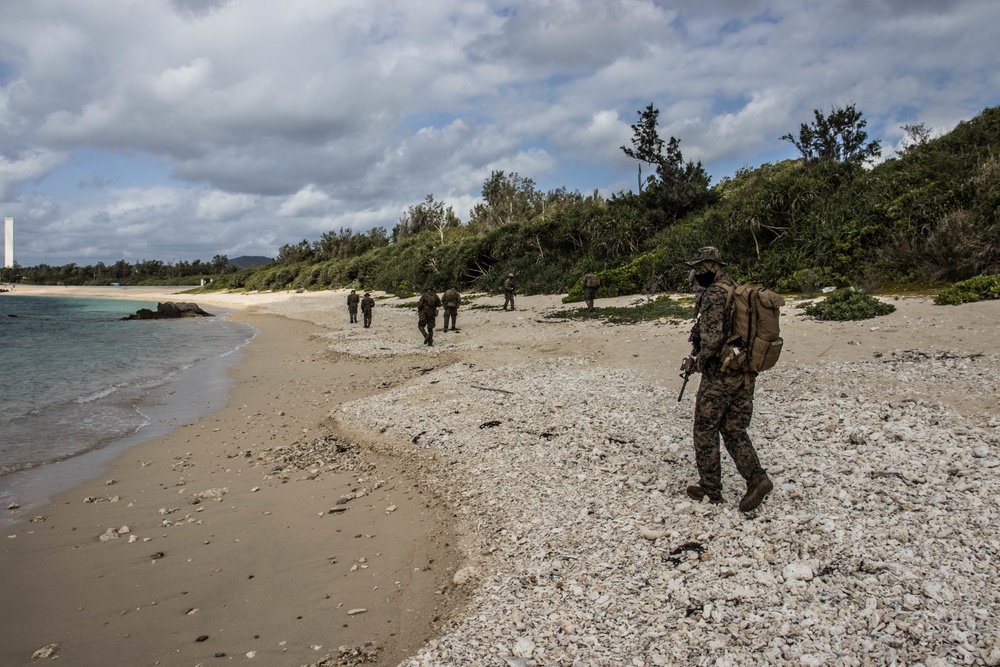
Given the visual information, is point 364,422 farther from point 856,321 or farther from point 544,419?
point 856,321

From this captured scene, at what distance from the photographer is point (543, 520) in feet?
16.2

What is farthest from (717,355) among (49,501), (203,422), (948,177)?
(948,177)

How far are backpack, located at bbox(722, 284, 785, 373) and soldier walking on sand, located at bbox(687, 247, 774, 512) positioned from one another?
2.6 inches

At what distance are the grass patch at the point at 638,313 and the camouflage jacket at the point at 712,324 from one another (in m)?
11.3

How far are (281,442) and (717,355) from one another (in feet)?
20.9

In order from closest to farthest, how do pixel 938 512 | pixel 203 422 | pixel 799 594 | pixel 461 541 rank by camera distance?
pixel 799 594
pixel 938 512
pixel 461 541
pixel 203 422

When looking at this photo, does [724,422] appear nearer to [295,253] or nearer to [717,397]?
[717,397]

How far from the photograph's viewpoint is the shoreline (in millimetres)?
3781

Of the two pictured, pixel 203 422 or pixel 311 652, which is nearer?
pixel 311 652

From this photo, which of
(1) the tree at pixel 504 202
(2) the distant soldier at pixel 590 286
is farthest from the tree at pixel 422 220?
(2) the distant soldier at pixel 590 286

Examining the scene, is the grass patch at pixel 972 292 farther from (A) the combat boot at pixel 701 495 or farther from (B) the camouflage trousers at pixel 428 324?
(B) the camouflage trousers at pixel 428 324

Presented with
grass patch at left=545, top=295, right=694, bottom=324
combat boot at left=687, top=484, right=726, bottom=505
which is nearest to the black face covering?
combat boot at left=687, top=484, right=726, bottom=505

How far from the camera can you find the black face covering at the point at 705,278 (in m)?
4.67

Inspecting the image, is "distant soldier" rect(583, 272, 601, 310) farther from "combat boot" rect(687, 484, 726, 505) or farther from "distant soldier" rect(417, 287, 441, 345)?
"combat boot" rect(687, 484, 726, 505)
